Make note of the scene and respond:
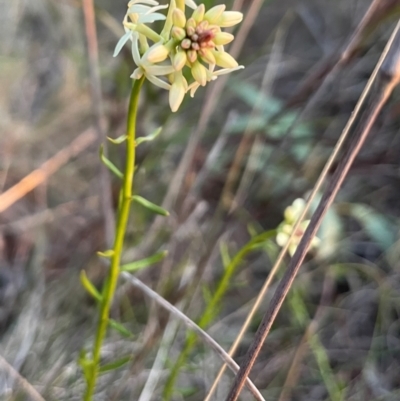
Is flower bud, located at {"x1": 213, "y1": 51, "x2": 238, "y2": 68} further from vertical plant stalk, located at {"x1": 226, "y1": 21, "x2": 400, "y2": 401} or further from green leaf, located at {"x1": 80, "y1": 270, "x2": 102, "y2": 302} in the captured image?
green leaf, located at {"x1": 80, "y1": 270, "x2": 102, "y2": 302}

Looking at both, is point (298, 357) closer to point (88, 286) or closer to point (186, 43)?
point (88, 286)

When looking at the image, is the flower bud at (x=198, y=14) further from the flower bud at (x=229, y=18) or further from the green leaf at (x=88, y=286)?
the green leaf at (x=88, y=286)

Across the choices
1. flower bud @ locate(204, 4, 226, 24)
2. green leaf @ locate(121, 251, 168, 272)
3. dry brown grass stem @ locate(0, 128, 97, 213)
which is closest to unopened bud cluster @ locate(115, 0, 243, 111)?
flower bud @ locate(204, 4, 226, 24)

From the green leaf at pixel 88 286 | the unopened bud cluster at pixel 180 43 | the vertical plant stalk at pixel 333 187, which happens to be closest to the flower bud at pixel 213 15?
the unopened bud cluster at pixel 180 43

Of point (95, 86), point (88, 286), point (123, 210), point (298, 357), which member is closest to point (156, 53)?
point (123, 210)

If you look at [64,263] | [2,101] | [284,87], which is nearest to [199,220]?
[64,263]

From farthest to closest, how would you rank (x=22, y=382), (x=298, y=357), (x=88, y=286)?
(x=298, y=357)
(x=22, y=382)
(x=88, y=286)

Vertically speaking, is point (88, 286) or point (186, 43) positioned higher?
point (186, 43)

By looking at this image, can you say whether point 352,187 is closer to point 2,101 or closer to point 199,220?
point 199,220
